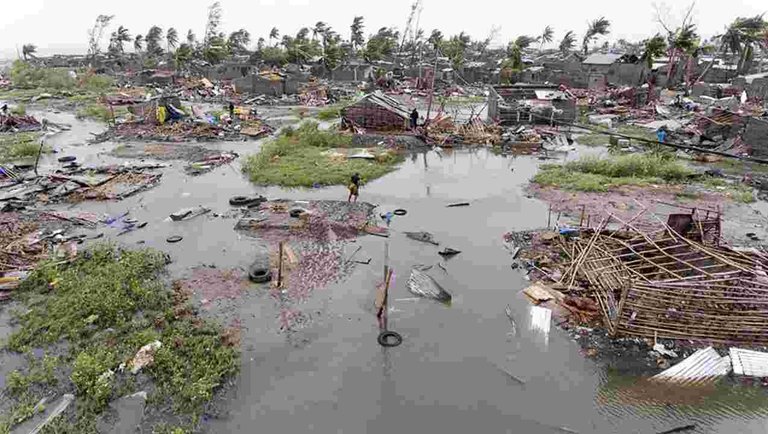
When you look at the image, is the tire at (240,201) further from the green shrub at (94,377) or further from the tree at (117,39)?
the tree at (117,39)

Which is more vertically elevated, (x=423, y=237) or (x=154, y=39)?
(x=154, y=39)

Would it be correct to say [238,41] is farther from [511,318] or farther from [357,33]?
[511,318]

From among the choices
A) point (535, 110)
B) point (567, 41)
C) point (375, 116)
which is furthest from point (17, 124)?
point (567, 41)

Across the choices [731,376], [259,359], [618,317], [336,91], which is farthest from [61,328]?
[336,91]

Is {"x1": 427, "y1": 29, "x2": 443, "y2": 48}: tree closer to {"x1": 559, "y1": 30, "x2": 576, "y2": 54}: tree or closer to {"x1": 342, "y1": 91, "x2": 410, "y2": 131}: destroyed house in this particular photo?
{"x1": 559, "y1": 30, "x2": 576, "y2": 54}: tree

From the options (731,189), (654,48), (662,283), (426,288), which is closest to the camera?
(662,283)

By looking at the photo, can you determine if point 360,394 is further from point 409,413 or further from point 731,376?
point 731,376

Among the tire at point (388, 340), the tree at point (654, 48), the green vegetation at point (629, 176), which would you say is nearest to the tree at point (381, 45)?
the tree at point (654, 48)
